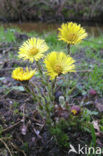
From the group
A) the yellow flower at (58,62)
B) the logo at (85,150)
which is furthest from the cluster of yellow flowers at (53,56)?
the logo at (85,150)

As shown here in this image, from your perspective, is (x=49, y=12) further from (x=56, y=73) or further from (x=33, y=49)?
(x=56, y=73)

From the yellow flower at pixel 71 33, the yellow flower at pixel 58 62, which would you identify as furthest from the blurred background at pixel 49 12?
the yellow flower at pixel 58 62

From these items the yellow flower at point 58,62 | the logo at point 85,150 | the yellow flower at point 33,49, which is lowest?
the logo at point 85,150

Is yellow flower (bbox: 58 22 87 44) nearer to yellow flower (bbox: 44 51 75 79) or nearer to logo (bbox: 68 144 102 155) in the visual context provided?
yellow flower (bbox: 44 51 75 79)

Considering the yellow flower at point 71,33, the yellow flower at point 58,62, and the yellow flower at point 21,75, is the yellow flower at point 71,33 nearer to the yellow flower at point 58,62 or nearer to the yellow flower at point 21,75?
the yellow flower at point 58,62

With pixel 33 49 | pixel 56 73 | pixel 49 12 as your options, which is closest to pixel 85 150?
pixel 56 73

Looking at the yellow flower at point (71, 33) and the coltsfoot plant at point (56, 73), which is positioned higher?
the yellow flower at point (71, 33)

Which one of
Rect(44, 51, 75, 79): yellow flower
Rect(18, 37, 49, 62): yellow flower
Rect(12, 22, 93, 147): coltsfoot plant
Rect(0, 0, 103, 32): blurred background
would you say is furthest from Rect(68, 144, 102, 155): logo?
Rect(0, 0, 103, 32): blurred background

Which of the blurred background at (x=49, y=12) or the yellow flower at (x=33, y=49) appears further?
the blurred background at (x=49, y=12)
